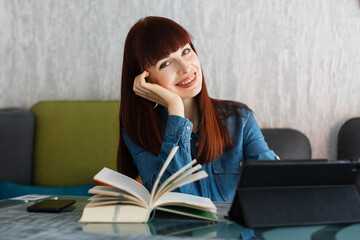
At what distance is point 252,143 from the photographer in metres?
1.35

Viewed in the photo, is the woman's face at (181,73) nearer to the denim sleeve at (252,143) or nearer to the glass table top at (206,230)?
the denim sleeve at (252,143)

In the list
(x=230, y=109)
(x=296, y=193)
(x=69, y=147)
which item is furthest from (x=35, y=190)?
(x=296, y=193)

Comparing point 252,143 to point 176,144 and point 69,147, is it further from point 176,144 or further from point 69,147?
point 69,147

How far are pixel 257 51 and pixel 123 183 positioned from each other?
3.91 ft

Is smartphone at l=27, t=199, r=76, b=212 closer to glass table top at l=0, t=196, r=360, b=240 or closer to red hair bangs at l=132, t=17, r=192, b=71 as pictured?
glass table top at l=0, t=196, r=360, b=240

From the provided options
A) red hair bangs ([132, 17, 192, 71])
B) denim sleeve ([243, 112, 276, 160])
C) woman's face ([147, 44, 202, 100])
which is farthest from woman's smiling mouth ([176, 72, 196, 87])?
denim sleeve ([243, 112, 276, 160])

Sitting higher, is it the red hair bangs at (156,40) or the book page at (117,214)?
the red hair bangs at (156,40)

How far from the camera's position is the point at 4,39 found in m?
2.11

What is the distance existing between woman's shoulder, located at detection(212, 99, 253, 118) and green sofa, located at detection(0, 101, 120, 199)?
0.61 metres

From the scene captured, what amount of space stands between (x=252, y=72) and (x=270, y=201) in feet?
3.89

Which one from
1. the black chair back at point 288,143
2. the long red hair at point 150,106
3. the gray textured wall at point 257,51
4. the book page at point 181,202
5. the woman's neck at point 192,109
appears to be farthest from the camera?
the gray textured wall at point 257,51

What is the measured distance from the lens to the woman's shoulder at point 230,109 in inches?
55.1

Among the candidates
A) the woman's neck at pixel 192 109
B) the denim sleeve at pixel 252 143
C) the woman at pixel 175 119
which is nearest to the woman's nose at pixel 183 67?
the woman at pixel 175 119

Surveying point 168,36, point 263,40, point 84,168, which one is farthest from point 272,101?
point 84,168
